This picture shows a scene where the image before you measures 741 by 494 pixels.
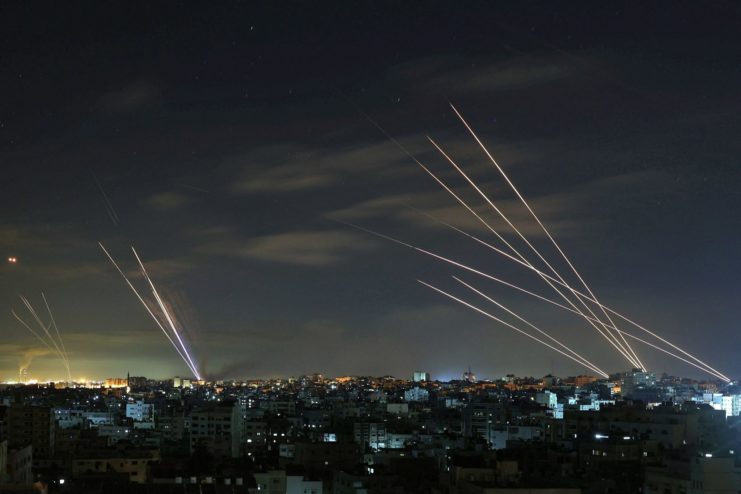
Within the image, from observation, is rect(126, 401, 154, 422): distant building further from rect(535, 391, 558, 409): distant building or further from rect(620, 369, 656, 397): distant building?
rect(620, 369, 656, 397): distant building

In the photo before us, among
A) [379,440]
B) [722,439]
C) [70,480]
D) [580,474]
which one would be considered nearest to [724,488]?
[580,474]

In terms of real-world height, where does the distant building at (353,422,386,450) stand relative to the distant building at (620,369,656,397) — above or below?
below

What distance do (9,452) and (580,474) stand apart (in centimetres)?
1232

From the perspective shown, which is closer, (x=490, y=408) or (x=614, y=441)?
(x=614, y=441)

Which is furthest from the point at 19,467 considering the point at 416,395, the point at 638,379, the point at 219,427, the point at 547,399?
the point at 638,379

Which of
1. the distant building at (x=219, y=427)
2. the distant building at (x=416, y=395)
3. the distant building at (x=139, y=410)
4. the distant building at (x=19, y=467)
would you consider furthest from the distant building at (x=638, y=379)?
the distant building at (x=19, y=467)

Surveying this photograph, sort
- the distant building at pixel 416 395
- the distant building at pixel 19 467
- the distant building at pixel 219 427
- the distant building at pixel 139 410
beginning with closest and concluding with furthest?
the distant building at pixel 19 467
the distant building at pixel 219 427
the distant building at pixel 139 410
the distant building at pixel 416 395

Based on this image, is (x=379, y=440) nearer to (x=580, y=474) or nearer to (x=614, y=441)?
(x=614, y=441)

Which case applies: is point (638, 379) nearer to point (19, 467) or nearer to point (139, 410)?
point (139, 410)

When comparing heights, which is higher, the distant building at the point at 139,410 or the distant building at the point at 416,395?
the distant building at the point at 416,395

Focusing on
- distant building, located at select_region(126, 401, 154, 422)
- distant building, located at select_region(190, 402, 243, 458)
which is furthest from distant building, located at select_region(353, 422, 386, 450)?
distant building, located at select_region(126, 401, 154, 422)

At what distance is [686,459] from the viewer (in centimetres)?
2122

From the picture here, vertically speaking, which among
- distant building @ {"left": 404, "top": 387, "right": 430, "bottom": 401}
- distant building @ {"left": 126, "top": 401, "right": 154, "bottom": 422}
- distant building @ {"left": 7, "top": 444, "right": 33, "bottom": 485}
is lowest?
distant building @ {"left": 7, "top": 444, "right": 33, "bottom": 485}

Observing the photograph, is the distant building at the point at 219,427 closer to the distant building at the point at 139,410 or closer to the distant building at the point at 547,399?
the distant building at the point at 139,410
